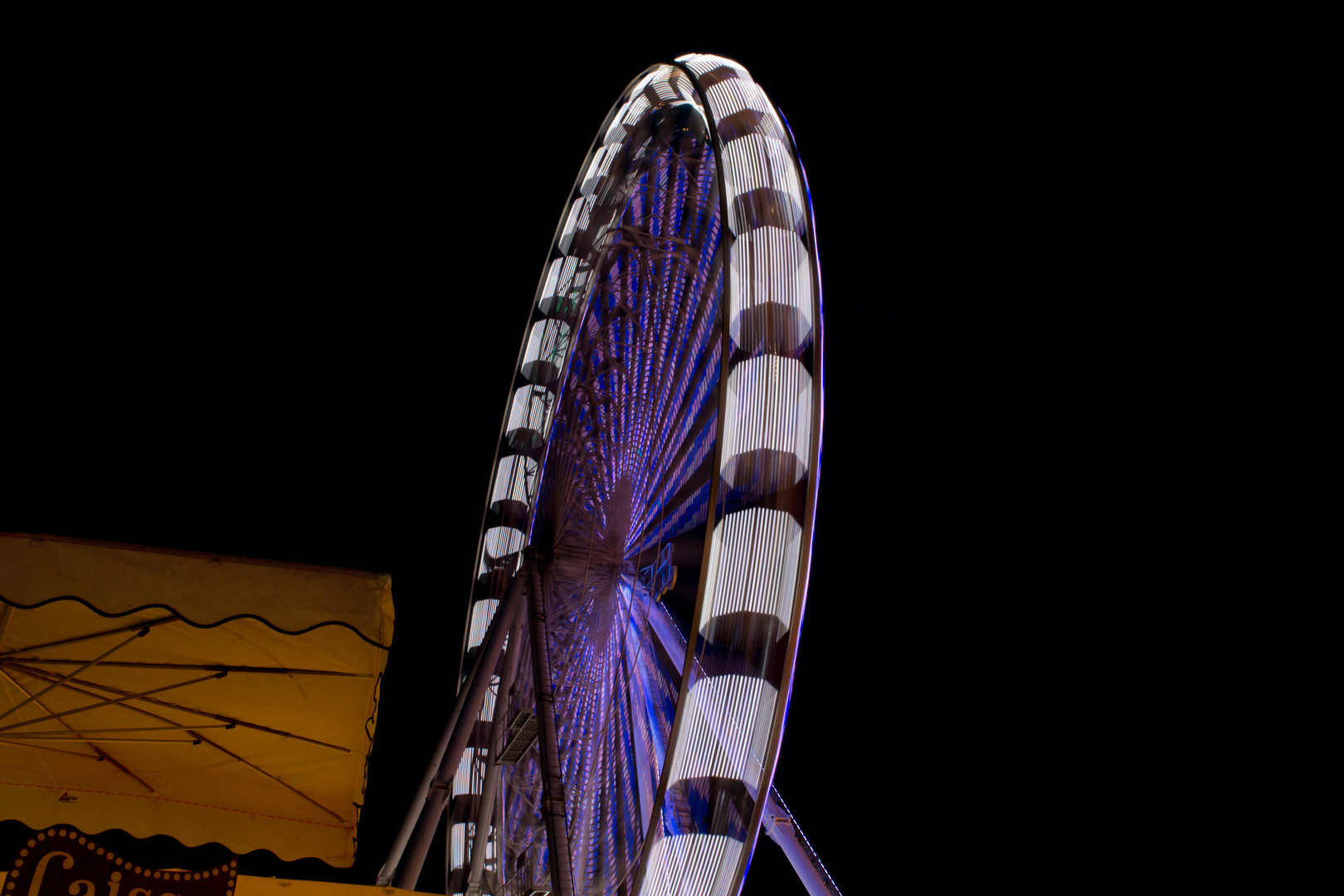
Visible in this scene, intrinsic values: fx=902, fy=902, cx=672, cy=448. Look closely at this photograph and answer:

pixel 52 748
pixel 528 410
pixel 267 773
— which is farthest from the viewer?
pixel 528 410

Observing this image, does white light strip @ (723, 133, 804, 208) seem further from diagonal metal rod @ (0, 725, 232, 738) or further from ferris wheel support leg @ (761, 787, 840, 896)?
diagonal metal rod @ (0, 725, 232, 738)

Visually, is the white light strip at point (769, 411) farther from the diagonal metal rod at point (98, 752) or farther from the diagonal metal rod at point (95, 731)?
the diagonal metal rod at point (98, 752)

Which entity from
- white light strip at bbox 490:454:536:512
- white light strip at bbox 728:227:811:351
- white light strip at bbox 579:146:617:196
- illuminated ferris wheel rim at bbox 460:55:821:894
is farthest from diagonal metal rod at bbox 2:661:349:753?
white light strip at bbox 579:146:617:196

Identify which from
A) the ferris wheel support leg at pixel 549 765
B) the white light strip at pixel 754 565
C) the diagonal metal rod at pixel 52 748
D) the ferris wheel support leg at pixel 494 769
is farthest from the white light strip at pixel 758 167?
the diagonal metal rod at pixel 52 748

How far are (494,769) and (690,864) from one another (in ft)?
9.54

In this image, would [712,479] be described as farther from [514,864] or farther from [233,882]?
[514,864]

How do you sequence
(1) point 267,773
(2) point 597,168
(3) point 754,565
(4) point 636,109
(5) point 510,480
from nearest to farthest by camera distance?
(3) point 754,565, (1) point 267,773, (4) point 636,109, (2) point 597,168, (5) point 510,480

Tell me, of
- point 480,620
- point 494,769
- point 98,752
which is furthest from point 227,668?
point 480,620

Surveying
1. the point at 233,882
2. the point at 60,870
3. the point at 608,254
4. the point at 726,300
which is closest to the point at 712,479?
the point at 726,300

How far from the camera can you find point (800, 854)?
3232mm

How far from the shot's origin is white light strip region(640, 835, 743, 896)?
2.52 meters

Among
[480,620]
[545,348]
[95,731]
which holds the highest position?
[545,348]

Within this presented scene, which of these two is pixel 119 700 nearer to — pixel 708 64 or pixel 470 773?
pixel 470 773

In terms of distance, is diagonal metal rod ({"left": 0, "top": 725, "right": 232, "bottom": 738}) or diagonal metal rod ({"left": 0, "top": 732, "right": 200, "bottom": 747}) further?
diagonal metal rod ({"left": 0, "top": 732, "right": 200, "bottom": 747})
